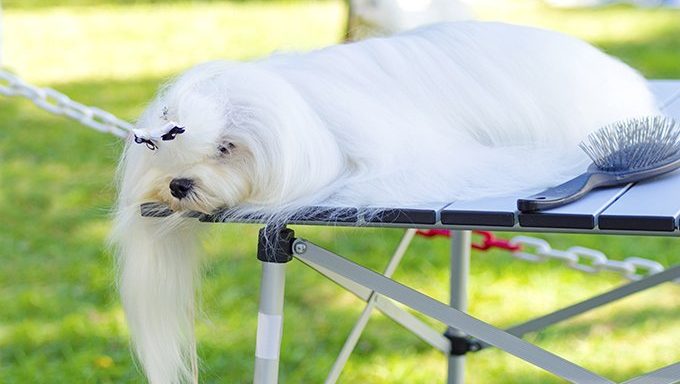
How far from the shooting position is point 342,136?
5.22 ft

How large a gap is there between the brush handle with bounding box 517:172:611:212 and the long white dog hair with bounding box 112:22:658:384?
5 cm

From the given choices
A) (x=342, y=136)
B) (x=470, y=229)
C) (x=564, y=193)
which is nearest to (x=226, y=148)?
(x=342, y=136)

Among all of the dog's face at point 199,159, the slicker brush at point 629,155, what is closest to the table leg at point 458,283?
the slicker brush at point 629,155

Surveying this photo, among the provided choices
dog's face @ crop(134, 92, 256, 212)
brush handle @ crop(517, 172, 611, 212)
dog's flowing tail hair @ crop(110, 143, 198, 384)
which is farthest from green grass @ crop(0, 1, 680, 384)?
brush handle @ crop(517, 172, 611, 212)

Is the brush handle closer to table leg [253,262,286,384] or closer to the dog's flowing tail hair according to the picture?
table leg [253,262,286,384]

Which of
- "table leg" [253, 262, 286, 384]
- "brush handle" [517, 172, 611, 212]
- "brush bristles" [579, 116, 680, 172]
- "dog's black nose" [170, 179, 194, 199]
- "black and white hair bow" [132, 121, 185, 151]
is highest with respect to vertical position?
"black and white hair bow" [132, 121, 185, 151]

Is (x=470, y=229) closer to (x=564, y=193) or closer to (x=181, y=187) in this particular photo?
(x=564, y=193)

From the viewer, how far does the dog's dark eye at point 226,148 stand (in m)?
1.54

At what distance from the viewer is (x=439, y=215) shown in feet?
4.86

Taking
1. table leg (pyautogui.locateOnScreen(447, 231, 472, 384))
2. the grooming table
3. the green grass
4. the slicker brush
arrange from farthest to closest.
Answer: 1. the green grass
2. table leg (pyautogui.locateOnScreen(447, 231, 472, 384))
3. the slicker brush
4. the grooming table

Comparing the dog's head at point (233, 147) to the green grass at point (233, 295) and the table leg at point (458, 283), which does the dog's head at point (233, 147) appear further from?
the table leg at point (458, 283)

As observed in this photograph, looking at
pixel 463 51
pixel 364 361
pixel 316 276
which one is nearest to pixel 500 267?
pixel 316 276

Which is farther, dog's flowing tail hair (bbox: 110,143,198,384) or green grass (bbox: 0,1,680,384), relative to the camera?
green grass (bbox: 0,1,680,384)

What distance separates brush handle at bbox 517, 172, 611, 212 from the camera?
4.78ft
